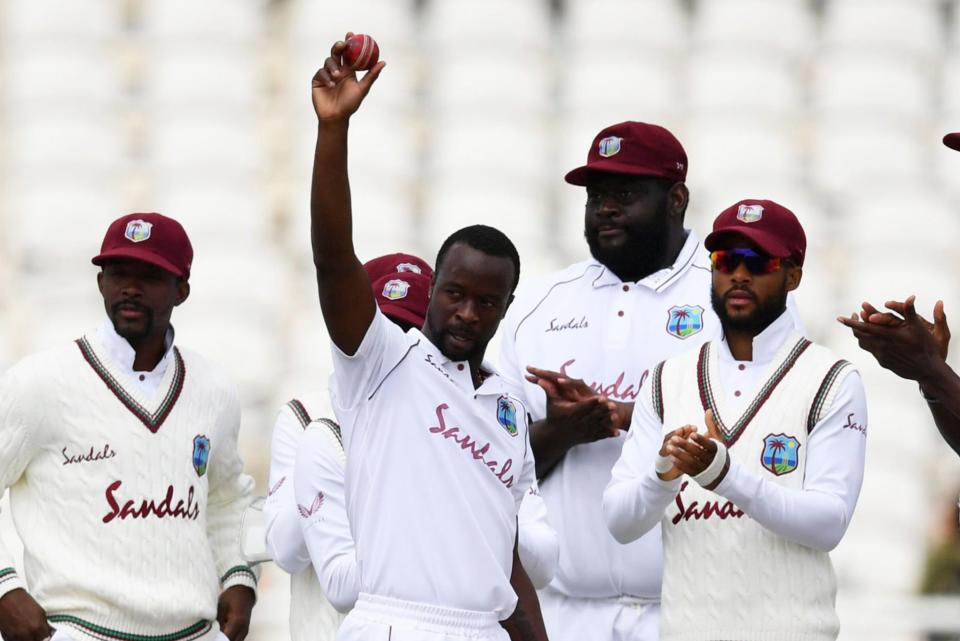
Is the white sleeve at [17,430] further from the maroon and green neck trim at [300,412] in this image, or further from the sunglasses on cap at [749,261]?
the sunglasses on cap at [749,261]

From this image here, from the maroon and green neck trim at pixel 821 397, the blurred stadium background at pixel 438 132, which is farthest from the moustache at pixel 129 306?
the blurred stadium background at pixel 438 132

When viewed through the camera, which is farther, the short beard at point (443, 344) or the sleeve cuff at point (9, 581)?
the sleeve cuff at point (9, 581)

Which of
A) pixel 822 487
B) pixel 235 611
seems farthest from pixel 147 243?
pixel 822 487

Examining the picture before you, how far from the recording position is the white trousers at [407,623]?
3746 mm

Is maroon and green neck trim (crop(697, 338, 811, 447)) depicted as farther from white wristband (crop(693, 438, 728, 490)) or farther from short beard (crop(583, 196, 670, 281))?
short beard (crop(583, 196, 670, 281))

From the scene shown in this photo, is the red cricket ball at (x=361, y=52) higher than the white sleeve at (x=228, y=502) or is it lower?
higher

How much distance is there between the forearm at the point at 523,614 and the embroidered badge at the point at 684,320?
107 cm

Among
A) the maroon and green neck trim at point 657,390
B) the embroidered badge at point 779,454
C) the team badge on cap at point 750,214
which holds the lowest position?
the embroidered badge at point 779,454

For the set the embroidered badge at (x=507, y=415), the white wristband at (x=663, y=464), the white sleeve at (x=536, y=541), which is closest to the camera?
the embroidered badge at (x=507, y=415)

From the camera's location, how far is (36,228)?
12203 millimetres

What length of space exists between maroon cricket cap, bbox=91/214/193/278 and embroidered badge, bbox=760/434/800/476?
1423 millimetres

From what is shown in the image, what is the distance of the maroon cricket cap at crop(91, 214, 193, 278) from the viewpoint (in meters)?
4.62

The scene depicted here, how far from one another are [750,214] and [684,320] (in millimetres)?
595

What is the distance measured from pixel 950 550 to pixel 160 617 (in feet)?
15.3
